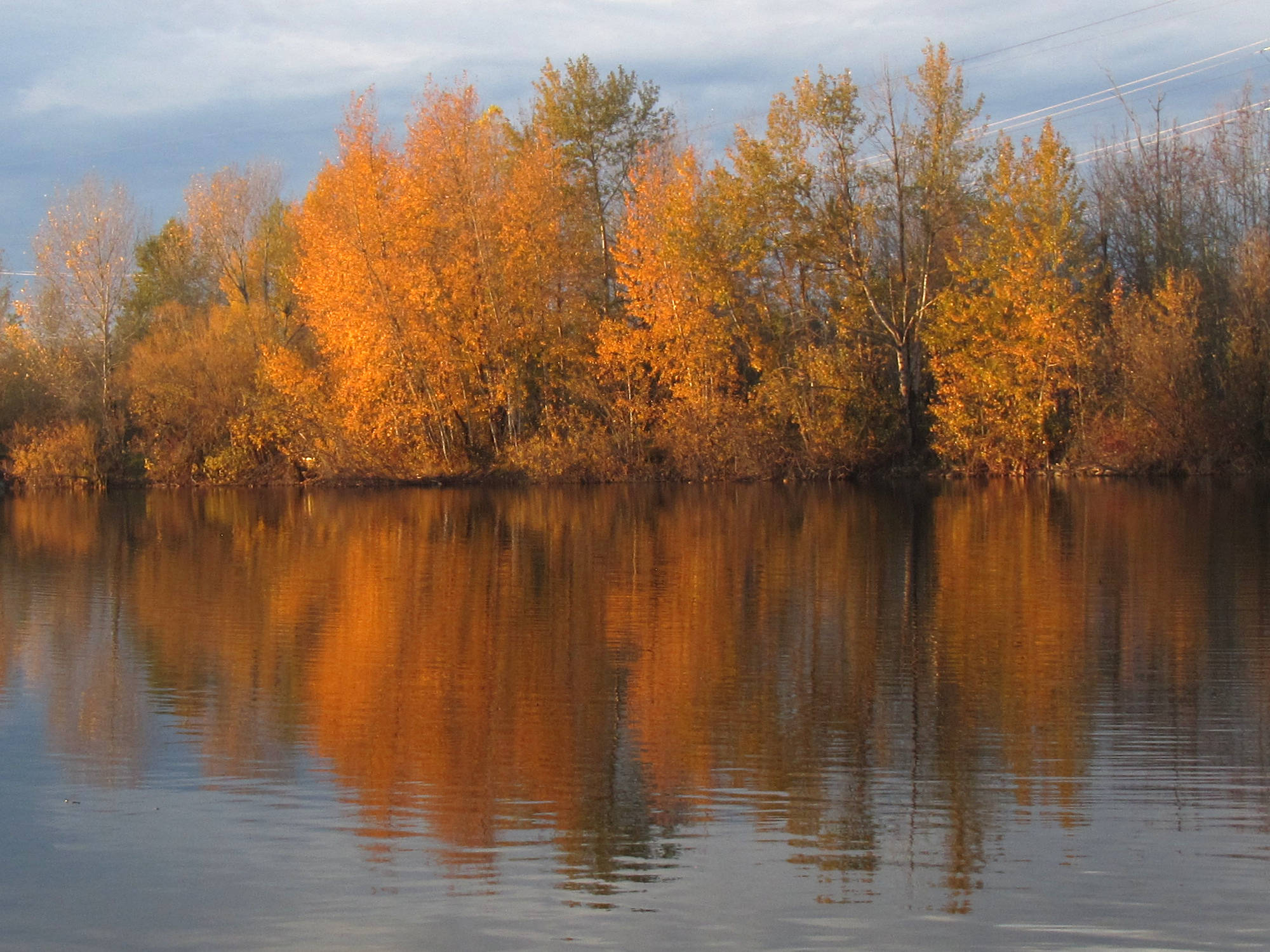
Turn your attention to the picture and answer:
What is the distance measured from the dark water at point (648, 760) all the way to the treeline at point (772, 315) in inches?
864

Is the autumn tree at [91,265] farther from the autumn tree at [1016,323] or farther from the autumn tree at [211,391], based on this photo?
the autumn tree at [1016,323]

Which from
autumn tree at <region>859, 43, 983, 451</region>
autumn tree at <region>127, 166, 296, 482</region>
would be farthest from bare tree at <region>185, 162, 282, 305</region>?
autumn tree at <region>859, 43, 983, 451</region>

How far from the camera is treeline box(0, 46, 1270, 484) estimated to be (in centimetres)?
3534

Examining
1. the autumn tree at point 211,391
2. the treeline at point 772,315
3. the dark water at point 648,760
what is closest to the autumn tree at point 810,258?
the treeline at point 772,315

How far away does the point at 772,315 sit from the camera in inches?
1511

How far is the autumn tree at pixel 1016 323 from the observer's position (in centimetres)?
3531

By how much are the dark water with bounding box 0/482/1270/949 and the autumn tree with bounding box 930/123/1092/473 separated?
71.4 ft

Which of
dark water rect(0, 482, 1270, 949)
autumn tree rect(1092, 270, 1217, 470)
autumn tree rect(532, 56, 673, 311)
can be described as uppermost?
autumn tree rect(532, 56, 673, 311)

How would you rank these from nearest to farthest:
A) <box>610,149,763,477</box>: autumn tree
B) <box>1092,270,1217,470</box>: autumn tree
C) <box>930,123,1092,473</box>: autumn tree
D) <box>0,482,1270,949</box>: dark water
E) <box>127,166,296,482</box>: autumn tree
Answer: <box>0,482,1270,949</box>: dark water, <box>1092,270,1217,470</box>: autumn tree, <box>930,123,1092,473</box>: autumn tree, <box>610,149,763,477</box>: autumn tree, <box>127,166,296,482</box>: autumn tree

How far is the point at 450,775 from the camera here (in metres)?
6.40

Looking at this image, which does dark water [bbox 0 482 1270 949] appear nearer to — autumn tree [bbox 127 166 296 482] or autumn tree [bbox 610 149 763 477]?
autumn tree [bbox 610 149 763 477]

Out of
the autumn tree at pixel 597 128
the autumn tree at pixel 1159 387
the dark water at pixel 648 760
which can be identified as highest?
the autumn tree at pixel 597 128

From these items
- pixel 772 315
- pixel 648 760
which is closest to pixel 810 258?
pixel 772 315

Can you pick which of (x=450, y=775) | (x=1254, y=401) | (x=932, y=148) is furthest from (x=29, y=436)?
(x=450, y=775)
